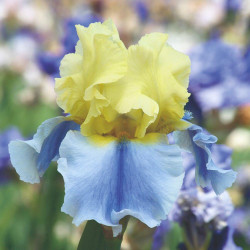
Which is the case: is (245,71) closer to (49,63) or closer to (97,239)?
(49,63)

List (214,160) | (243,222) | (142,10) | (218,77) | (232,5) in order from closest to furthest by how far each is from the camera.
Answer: (214,160) → (218,77) → (243,222) → (232,5) → (142,10)

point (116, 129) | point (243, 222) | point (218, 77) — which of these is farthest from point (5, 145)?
point (116, 129)

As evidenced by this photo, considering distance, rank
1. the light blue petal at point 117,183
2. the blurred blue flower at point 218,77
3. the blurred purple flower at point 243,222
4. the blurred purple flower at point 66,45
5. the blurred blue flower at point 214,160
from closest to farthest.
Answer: the light blue petal at point 117,183 < the blurred blue flower at point 214,160 < the blurred blue flower at point 218,77 < the blurred purple flower at point 66,45 < the blurred purple flower at point 243,222

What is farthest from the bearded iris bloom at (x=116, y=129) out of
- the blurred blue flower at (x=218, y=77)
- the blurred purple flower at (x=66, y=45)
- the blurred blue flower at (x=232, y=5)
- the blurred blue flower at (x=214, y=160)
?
the blurred blue flower at (x=232, y=5)

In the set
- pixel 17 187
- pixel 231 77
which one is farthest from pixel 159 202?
pixel 17 187

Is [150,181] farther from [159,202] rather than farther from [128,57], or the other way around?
[128,57]

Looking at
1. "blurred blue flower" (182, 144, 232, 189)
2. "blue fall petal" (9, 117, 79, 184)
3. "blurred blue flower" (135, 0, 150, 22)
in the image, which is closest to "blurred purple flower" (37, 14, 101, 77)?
"blurred blue flower" (182, 144, 232, 189)

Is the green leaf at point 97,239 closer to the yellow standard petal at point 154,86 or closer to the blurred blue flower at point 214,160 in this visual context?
the yellow standard petal at point 154,86
